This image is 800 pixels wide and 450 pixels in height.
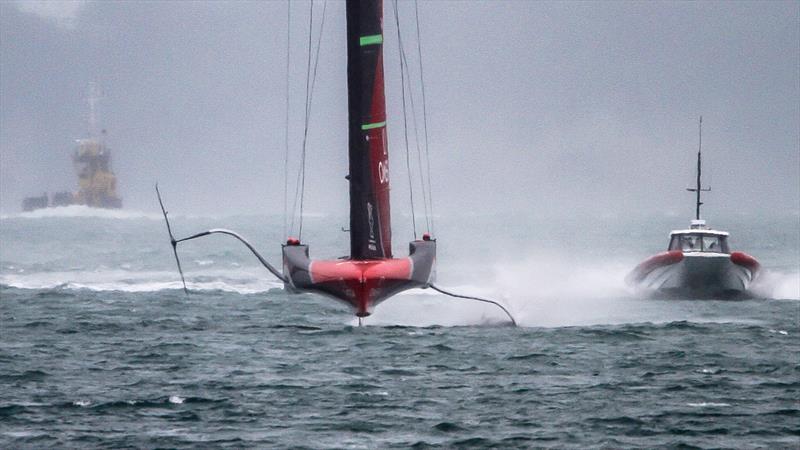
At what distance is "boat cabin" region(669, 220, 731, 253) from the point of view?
45.7 metres

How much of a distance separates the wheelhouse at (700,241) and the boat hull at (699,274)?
39.1 inches

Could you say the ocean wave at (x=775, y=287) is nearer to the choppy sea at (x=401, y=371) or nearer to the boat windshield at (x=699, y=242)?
the choppy sea at (x=401, y=371)

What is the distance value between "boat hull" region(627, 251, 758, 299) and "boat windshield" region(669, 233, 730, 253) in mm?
1033

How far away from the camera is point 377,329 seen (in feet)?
120

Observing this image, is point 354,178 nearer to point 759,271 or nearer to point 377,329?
point 377,329

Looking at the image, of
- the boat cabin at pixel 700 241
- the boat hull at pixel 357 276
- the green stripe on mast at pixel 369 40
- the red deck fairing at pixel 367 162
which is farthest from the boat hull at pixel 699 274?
the green stripe on mast at pixel 369 40

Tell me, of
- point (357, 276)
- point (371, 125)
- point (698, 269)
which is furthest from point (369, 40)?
point (698, 269)

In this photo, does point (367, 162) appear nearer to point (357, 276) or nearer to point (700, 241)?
point (357, 276)

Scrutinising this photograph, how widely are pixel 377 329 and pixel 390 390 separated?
10.9 m

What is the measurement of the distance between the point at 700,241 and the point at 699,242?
22 cm

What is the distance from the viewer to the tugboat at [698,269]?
44.4 m

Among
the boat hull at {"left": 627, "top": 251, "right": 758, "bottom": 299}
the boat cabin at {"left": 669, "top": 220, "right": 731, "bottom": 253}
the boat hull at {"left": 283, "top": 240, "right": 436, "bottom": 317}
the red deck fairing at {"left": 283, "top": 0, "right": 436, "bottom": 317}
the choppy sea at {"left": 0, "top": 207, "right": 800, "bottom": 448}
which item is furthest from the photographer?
the boat cabin at {"left": 669, "top": 220, "right": 731, "bottom": 253}

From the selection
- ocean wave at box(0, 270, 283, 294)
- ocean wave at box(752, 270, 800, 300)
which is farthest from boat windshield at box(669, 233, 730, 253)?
ocean wave at box(0, 270, 283, 294)

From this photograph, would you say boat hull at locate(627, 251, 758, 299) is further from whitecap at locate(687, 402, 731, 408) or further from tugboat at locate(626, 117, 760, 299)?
whitecap at locate(687, 402, 731, 408)
